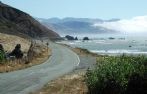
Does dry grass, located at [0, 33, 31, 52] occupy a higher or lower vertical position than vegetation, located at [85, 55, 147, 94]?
higher

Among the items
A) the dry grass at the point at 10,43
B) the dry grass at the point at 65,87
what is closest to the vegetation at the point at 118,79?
the dry grass at the point at 65,87

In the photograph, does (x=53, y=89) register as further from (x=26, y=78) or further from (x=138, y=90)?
(x=138, y=90)

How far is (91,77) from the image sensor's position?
2827 cm

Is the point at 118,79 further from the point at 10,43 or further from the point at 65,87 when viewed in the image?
the point at 10,43

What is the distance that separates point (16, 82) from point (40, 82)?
2512 mm

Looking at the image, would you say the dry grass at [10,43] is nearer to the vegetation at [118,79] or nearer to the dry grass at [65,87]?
the dry grass at [65,87]

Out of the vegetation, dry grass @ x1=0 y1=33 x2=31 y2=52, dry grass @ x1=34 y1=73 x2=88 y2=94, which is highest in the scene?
dry grass @ x1=0 y1=33 x2=31 y2=52

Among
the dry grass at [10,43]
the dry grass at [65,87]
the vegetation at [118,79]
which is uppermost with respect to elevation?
the dry grass at [10,43]

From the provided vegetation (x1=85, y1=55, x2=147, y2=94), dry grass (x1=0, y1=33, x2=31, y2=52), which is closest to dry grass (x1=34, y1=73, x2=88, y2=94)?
vegetation (x1=85, y1=55, x2=147, y2=94)

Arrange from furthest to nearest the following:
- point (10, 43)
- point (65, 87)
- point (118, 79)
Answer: point (10, 43) < point (65, 87) < point (118, 79)

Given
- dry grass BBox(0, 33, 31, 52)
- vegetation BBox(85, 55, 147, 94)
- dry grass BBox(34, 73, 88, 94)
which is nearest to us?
vegetation BBox(85, 55, 147, 94)

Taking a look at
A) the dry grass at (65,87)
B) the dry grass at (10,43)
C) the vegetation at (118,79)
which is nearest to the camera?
the vegetation at (118,79)

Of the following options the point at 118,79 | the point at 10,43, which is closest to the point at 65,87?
the point at 118,79

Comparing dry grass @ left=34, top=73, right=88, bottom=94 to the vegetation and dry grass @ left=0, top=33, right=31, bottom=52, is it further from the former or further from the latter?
dry grass @ left=0, top=33, right=31, bottom=52
